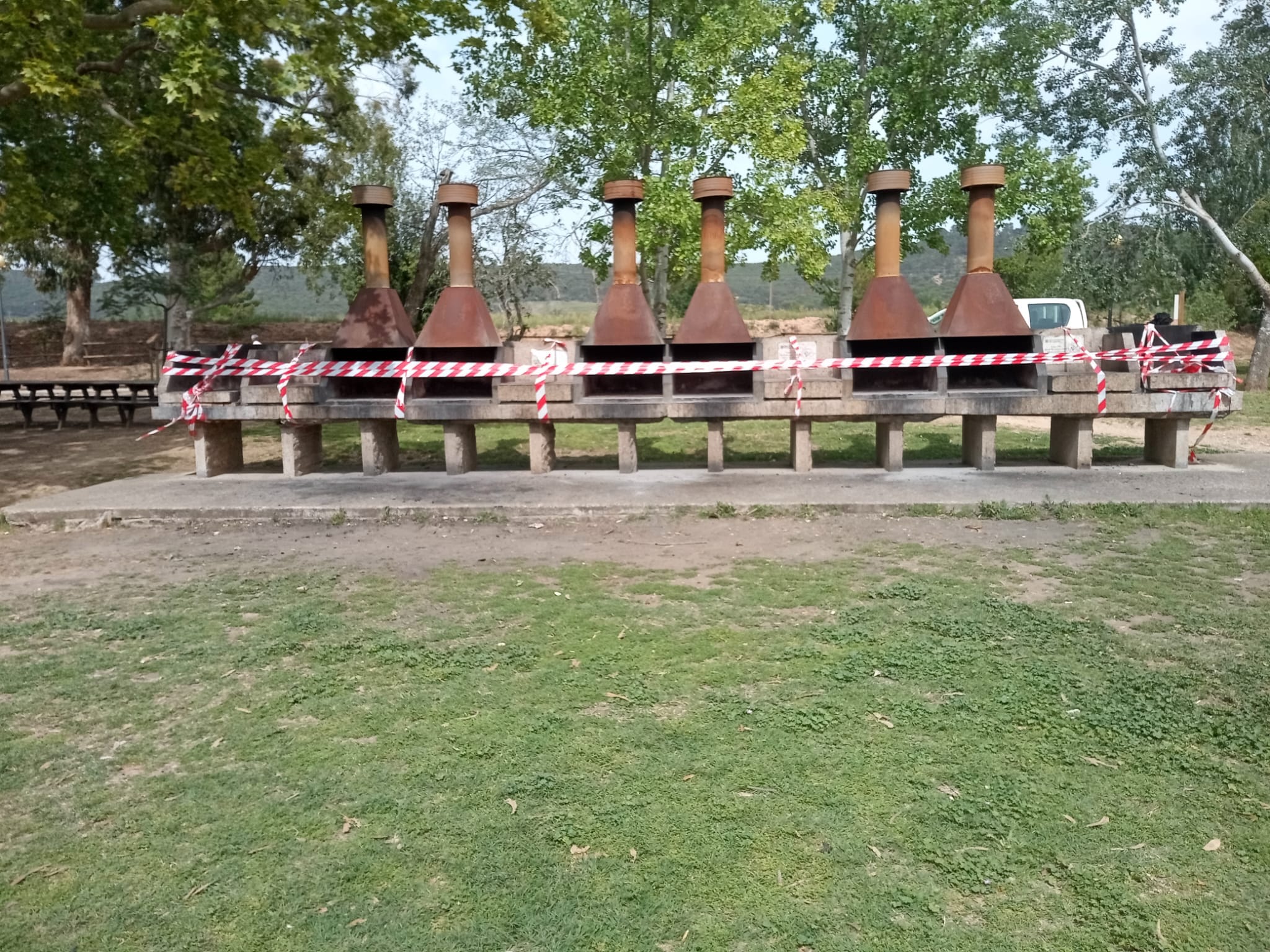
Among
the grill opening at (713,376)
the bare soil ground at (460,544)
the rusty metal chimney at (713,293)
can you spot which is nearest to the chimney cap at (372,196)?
the rusty metal chimney at (713,293)

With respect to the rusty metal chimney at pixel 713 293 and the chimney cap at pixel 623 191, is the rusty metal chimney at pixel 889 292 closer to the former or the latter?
the rusty metal chimney at pixel 713 293

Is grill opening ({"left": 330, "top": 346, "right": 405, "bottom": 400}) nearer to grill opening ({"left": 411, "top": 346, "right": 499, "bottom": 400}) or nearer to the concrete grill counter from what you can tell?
the concrete grill counter

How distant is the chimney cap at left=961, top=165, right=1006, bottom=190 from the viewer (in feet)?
32.6

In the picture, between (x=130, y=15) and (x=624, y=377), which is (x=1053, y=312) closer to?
(x=624, y=377)

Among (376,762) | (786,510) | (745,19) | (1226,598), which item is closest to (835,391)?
(786,510)

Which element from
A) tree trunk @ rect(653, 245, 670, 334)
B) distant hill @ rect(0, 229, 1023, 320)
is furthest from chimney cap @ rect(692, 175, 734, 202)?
distant hill @ rect(0, 229, 1023, 320)

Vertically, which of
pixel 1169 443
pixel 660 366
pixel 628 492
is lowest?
pixel 628 492

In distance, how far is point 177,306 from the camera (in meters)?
22.1

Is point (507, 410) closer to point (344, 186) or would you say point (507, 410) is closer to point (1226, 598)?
point (1226, 598)

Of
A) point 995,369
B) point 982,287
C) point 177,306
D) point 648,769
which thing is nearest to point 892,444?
point 995,369

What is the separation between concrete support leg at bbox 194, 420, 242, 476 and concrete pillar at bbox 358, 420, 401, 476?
1.62m

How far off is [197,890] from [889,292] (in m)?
8.77

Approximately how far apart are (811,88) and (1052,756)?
20297mm

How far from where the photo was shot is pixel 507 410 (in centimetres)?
990
